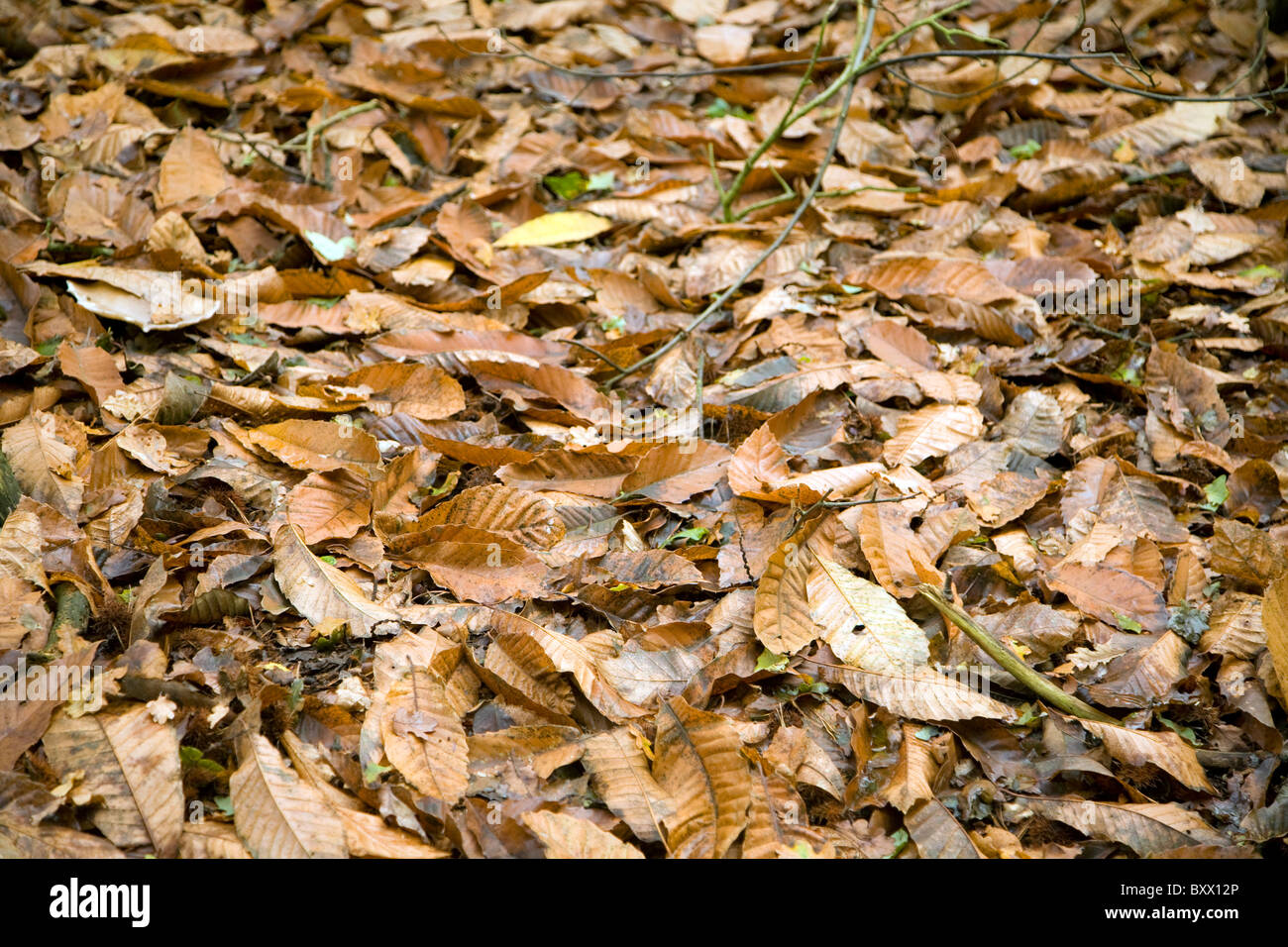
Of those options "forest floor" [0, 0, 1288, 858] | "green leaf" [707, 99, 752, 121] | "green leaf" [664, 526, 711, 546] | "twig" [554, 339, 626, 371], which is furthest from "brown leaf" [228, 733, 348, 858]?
"green leaf" [707, 99, 752, 121]

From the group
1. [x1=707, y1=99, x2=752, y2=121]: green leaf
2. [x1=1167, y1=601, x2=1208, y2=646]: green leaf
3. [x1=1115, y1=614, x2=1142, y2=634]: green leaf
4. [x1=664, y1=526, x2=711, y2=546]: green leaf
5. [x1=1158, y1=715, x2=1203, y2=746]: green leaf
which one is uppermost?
[x1=707, y1=99, x2=752, y2=121]: green leaf

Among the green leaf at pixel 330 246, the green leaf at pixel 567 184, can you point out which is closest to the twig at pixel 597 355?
the green leaf at pixel 330 246

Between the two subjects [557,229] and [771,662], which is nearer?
[771,662]

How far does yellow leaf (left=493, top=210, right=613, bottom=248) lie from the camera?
10.6ft

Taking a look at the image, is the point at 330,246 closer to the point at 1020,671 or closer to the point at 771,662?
the point at 771,662

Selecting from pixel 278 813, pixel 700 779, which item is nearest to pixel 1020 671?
pixel 700 779

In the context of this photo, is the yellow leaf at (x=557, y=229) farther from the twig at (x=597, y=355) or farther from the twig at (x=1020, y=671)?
the twig at (x=1020, y=671)

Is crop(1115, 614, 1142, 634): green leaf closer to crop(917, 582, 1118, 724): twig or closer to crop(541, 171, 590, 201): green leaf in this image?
crop(917, 582, 1118, 724): twig

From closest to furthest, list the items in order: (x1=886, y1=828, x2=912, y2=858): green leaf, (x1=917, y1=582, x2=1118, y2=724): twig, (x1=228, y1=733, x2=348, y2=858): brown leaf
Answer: (x1=228, y1=733, x2=348, y2=858): brown leaf, (x1=886, y1=828, x2=912, y2=858): green leaf, (x1=917, y1=582, x2=1118, y2=724): twig

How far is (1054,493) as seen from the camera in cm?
238

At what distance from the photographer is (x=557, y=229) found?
10.7ft

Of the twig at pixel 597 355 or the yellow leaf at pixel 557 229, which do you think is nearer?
the twig at pixel 597 355

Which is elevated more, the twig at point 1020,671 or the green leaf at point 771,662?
the twig at point 1020,671

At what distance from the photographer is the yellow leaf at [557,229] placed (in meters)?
3.22
